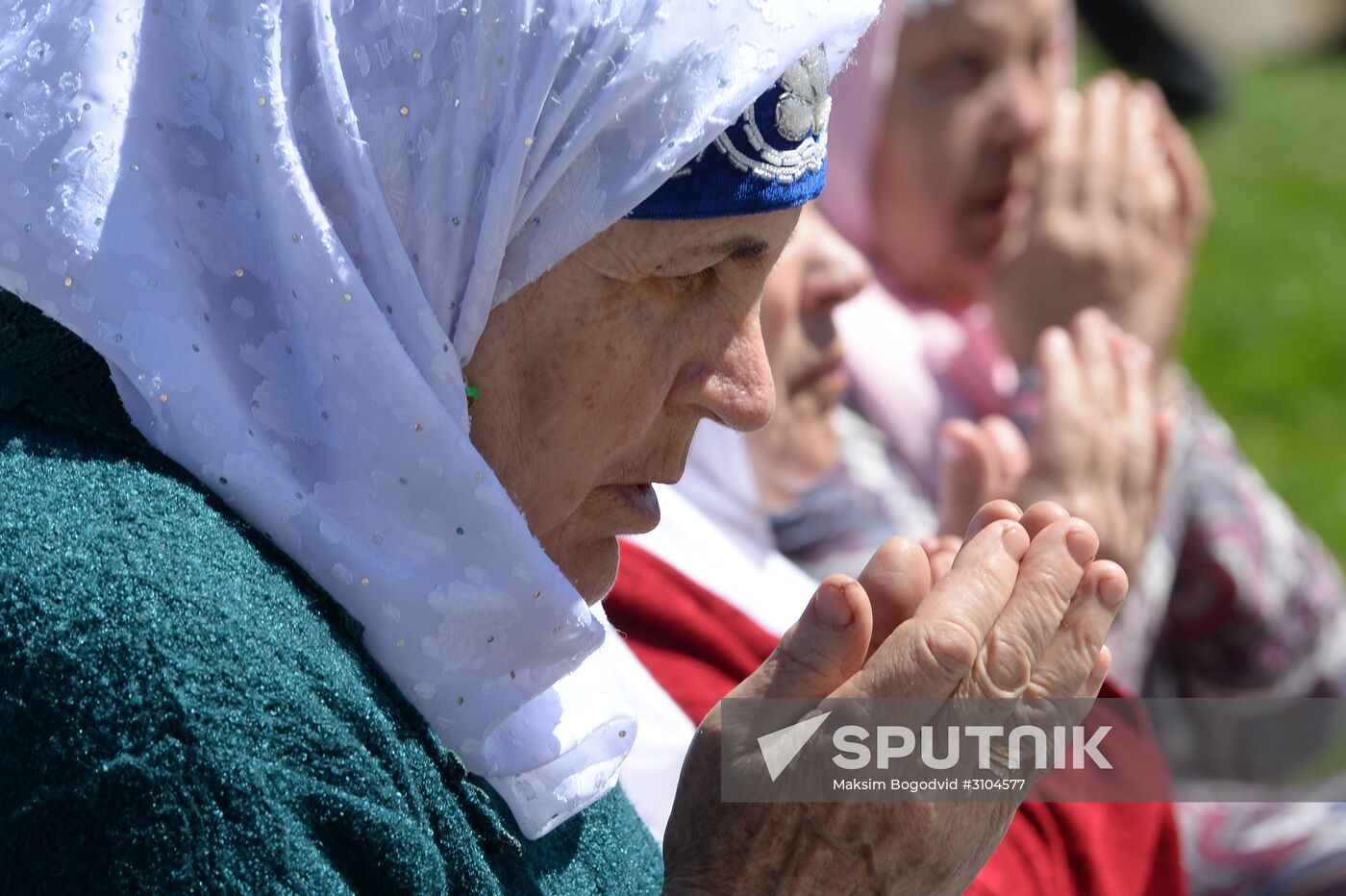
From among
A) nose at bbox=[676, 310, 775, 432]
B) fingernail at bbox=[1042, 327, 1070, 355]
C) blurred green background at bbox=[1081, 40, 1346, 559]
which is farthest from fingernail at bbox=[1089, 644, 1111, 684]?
blurred green background at bbox=[1081, 40, 1346, 559]

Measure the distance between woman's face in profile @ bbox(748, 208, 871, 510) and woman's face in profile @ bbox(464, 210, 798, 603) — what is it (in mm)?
835

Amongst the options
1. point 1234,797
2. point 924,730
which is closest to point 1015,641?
point 924,730

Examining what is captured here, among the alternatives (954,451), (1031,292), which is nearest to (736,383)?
(954,451)

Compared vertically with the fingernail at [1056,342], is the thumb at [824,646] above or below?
above

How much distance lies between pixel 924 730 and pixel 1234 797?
5.17 ft

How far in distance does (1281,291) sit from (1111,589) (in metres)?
4.47

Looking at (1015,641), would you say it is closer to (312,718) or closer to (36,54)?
(312,718)

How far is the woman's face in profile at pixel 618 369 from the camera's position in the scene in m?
1.34

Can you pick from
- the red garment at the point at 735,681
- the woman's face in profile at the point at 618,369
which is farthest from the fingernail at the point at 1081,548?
the red garment at the point at 735,681

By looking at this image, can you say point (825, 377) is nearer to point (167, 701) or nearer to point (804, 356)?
point (804, 356)

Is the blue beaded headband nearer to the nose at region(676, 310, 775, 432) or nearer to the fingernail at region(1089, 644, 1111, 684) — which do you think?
the nose at region(676, 310, 775, 432)

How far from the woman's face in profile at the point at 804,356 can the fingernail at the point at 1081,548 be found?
933mm

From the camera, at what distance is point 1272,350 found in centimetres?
515

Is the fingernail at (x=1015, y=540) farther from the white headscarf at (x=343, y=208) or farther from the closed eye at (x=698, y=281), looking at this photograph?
the white headscarf at (x=343, y=208)
